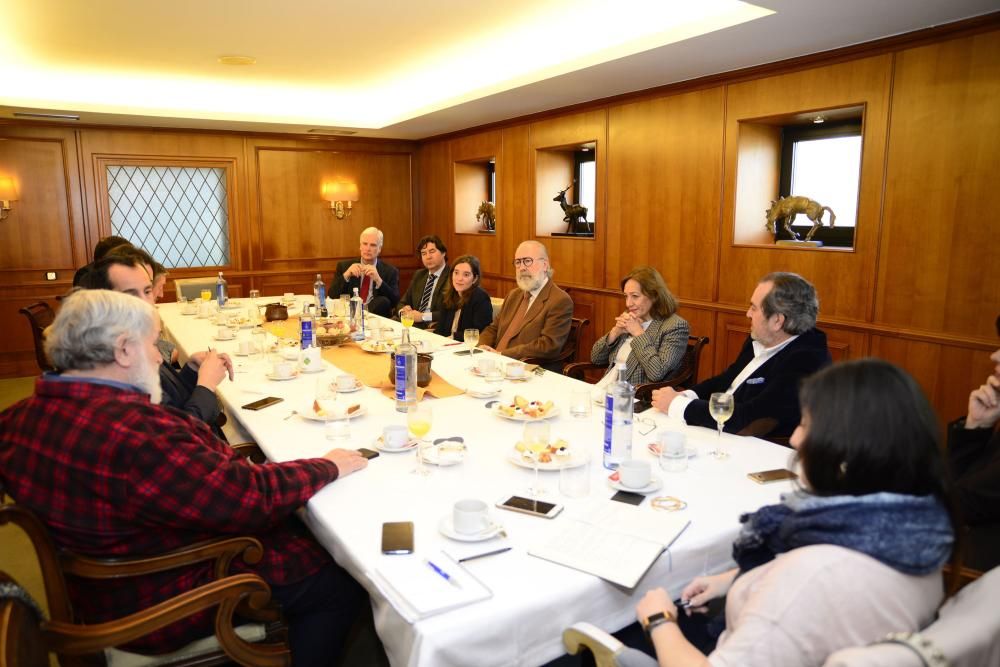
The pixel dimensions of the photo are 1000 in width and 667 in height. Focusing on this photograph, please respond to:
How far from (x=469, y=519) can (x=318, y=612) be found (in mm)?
617

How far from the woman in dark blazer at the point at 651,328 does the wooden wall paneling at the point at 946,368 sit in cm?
114

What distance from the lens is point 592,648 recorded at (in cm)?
136

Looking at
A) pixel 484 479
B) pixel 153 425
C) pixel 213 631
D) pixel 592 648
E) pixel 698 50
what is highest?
pixel 698 50

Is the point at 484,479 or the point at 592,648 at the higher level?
the point at 484,479

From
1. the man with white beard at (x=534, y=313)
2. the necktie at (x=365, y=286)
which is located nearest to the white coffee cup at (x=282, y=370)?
the man with white beard at (x=534, y=313)

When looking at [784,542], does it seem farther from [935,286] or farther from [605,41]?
[605,41]

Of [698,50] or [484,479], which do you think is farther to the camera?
[698,50]

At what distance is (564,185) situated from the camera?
21.9ft

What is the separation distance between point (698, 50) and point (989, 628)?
376 cm

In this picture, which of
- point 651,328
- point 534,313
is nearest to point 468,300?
point 534,313

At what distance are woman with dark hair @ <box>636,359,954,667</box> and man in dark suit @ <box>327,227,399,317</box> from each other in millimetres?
5059

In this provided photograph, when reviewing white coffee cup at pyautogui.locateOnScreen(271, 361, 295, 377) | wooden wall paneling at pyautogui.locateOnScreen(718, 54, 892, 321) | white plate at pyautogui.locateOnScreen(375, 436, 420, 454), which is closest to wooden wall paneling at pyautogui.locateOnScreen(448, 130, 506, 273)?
wooden wall paneling at pyautogui.locateOnScreen(718, 54, 892, 321)

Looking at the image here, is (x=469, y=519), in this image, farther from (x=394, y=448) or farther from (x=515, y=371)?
(x=515, y=371)

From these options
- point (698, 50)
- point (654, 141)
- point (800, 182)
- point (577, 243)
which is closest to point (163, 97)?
point (577, 243)
